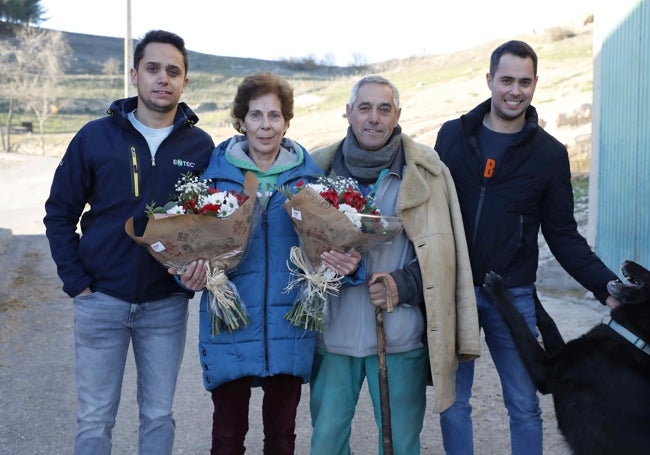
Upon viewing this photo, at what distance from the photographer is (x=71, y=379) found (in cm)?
595

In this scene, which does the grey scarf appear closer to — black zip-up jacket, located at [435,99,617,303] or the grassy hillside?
black zip-up jacket, located at [435,99,617,303]

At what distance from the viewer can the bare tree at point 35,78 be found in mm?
35531

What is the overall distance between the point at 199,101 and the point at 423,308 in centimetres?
3849

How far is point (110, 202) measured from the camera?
10.7ft

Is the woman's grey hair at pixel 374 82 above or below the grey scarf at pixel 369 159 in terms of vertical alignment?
above

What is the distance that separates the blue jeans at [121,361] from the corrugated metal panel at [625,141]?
5.72m

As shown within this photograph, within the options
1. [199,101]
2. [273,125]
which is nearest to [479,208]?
[273,125]

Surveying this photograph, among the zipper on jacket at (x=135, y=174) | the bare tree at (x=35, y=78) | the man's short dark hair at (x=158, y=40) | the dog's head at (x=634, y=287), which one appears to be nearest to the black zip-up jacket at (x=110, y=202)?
the zipper on jacket at (x=135, y=174)

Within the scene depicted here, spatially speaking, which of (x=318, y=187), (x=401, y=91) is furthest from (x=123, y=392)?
(x=401, y=91)

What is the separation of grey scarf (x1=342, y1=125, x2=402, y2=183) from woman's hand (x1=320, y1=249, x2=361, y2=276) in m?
0.44

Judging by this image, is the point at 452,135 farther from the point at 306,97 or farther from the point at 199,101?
the point at 199,101

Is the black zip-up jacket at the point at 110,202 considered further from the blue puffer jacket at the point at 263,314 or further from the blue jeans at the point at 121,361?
the blue puffer jacket at the point at 263,314

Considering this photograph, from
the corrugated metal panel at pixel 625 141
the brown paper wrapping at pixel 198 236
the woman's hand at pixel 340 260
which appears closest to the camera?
the brown paper wrapping at pixel 198 236

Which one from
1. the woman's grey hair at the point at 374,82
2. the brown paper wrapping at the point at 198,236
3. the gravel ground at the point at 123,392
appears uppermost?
the woman's grey hair at the point at 374,82
